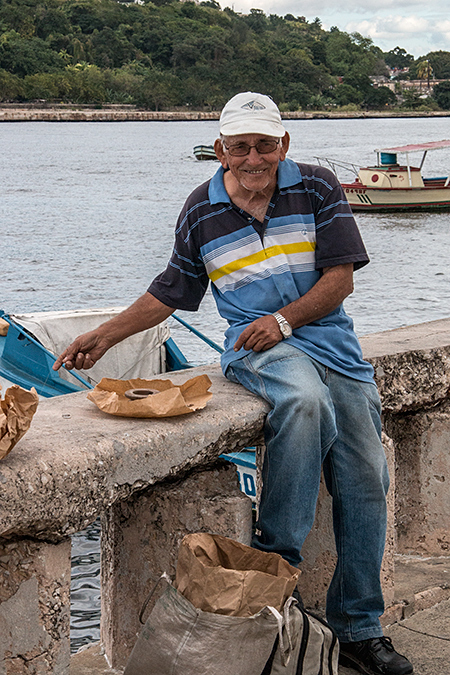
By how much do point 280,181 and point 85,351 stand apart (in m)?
0.87

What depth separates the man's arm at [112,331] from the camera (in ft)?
10.4

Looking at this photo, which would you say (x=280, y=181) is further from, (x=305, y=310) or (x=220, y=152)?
(x=305, y=310)

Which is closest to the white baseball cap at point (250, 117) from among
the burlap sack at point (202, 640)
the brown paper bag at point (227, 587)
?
the brown paper bag at point (227, 587)

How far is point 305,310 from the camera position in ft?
9.56

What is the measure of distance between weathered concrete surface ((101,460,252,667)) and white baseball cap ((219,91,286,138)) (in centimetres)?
105

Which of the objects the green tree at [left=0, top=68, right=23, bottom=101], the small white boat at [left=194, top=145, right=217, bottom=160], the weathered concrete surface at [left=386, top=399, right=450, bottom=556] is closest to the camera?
the weathered concrete surface at [left=386, top=399, right=450, bottom=556]

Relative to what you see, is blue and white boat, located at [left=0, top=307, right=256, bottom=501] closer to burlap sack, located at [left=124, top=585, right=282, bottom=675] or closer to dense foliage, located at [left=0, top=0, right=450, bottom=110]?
burlap sack, located at [left=124, top=585, right=282, bottom=675]

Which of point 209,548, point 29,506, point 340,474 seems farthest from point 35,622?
point 340,474

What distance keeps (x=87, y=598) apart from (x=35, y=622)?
511 centimetres

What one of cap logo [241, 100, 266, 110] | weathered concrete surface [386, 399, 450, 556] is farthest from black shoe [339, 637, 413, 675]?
cap logo [241, 100, 266, 110]

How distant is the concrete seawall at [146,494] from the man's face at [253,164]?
0.66 meters

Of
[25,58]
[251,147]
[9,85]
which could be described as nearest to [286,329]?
[251,147]

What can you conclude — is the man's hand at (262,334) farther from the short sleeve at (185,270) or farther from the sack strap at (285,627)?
the sack strap at (285,627)

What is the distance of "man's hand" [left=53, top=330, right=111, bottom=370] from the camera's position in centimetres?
316
